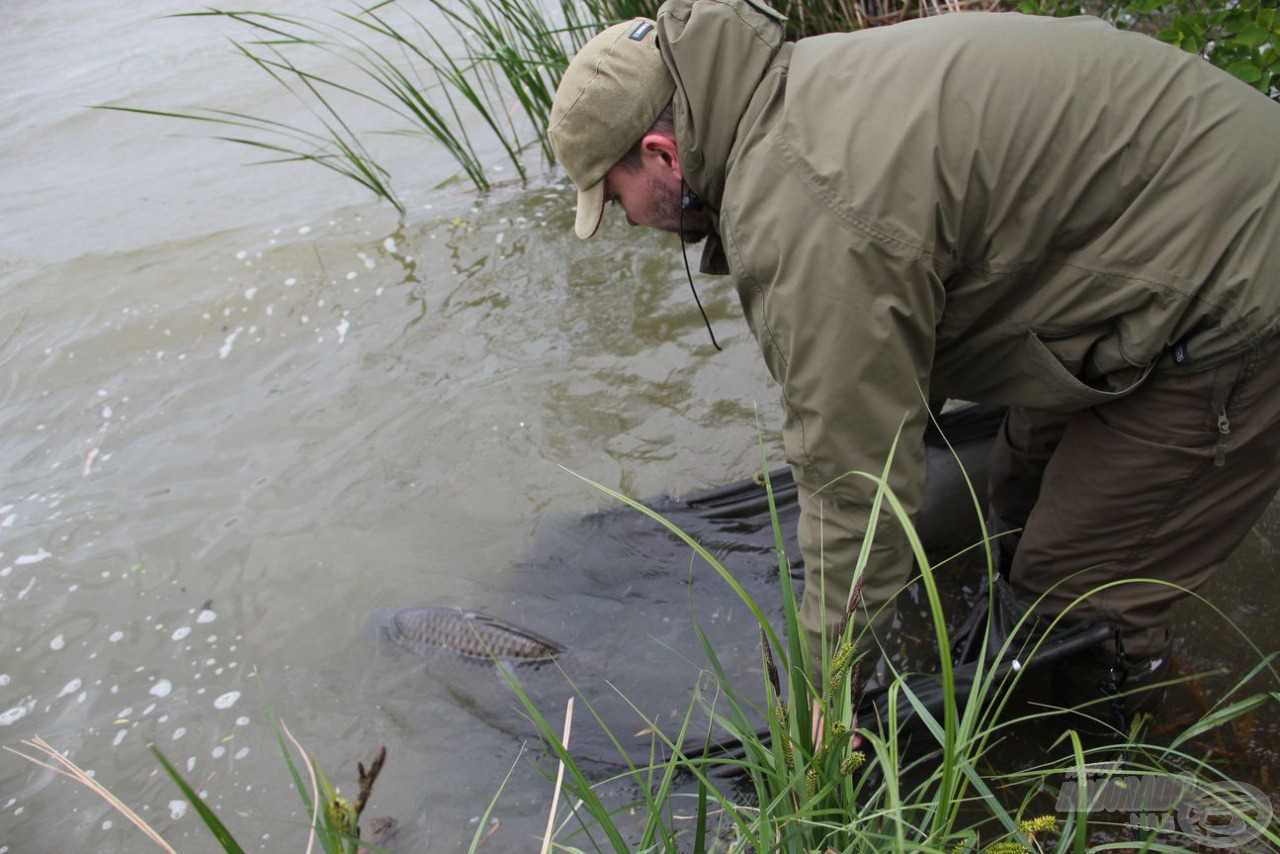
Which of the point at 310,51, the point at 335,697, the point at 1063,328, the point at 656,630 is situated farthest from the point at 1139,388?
the point at 310,51

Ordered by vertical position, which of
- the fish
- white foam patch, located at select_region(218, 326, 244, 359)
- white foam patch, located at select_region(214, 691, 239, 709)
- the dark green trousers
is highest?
the dark green trousers

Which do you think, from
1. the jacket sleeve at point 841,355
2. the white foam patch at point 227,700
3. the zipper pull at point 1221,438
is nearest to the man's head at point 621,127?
the jacket sleeve at point 841,355

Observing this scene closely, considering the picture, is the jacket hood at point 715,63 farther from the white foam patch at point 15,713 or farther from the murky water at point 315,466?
the white foam patch at point 15,713

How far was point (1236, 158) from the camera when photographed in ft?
6.44

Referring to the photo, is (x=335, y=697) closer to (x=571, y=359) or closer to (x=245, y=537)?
(x=245, y=537)

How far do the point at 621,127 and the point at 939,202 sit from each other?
0.71 metres

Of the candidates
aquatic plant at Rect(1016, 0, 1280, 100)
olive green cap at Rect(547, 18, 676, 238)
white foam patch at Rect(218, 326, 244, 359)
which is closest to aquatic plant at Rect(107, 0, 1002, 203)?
white foam patch at Rect(218, 326, 244, 359)

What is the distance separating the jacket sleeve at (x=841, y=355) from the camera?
190 cm

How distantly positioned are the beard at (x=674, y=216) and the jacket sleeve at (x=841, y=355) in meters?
0.31

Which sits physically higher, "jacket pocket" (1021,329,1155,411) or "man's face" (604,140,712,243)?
"man's face" (604,140,712,243)

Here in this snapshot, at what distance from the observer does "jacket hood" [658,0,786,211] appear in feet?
6.79

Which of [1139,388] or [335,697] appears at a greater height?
[1139,388]

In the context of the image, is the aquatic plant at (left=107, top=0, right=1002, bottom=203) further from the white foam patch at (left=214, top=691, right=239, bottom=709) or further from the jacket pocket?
the jacket pocket

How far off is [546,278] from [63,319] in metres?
2.68
